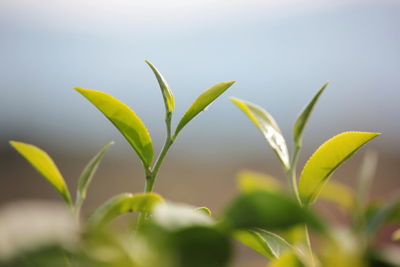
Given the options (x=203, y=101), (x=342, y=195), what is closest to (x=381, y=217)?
(x=342, y=195)

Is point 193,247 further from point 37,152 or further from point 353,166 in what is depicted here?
point 353,166

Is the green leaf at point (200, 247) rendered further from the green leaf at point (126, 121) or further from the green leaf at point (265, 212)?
the green leaf at point (126, 121)

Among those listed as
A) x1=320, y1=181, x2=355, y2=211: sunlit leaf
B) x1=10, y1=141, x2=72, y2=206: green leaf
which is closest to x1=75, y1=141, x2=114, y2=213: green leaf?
x1=10, y1=141, x2=72, y2=206: green leaf

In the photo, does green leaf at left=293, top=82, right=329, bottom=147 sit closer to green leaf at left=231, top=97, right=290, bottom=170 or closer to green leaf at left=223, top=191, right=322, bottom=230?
green leaf at left=231, top=97, right=290, bottom=170

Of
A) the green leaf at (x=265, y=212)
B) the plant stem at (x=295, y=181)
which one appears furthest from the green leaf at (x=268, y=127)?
the green leaf at (x=265, y=212)

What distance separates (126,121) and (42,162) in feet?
0.16

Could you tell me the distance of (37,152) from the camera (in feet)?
0.81

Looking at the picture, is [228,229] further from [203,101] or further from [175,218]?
[203,101]

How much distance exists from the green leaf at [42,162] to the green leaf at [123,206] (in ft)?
0.15

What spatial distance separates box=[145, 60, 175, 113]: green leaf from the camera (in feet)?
0.91

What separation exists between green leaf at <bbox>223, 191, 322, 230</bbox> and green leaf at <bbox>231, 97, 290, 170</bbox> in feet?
0.34

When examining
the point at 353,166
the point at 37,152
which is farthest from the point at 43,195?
the point at 37,152

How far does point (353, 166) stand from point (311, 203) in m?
5.87

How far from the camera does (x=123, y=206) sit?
208 millimetres
